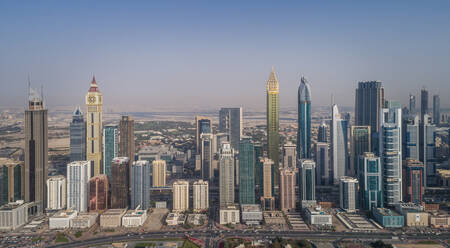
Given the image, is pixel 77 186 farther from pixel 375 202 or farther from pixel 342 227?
pixel 375 202

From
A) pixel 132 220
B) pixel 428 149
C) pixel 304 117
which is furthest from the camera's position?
pixel 304 117

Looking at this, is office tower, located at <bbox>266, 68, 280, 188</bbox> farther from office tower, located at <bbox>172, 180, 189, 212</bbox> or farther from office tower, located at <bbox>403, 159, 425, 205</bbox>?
office tower, located at <bbox>403, 159, 425, 205</bbox>

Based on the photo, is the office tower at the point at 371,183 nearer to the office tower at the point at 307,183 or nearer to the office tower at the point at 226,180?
the office tower at the point at 307,183

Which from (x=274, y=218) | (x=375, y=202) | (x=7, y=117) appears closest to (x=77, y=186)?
(x=7, y=117)

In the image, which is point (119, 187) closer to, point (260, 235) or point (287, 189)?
point (260, 235)

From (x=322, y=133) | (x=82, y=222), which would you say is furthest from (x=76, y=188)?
(x=322, y=133)
